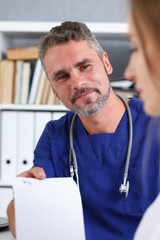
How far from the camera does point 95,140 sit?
4.19ft

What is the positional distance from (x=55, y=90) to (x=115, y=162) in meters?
0.33

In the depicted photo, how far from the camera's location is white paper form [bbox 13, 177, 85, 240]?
0.90 m

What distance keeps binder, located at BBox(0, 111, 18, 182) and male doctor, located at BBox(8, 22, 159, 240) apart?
753mm

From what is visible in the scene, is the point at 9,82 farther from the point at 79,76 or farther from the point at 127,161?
the point at 127,161

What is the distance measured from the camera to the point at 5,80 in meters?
2.09

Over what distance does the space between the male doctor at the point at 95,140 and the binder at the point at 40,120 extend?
2.20ft

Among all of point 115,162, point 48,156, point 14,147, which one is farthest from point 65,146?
point 14,147

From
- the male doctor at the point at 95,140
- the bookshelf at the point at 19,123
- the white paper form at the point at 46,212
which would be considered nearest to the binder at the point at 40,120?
the bookshelf at the point at 19,123

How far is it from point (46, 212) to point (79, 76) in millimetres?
483

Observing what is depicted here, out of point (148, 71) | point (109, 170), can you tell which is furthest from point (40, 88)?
point (148, 71)

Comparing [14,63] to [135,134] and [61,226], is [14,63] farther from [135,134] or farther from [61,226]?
[61,226]

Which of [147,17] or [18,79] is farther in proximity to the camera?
[18,79]

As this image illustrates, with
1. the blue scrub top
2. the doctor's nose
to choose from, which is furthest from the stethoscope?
the doctor's nose

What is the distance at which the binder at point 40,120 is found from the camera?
203 centimetres
